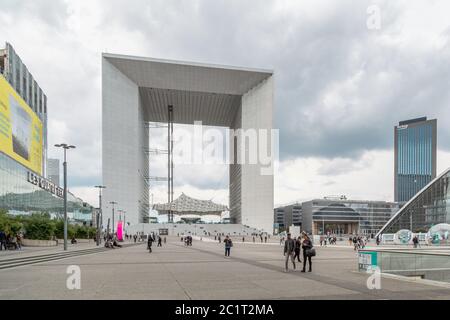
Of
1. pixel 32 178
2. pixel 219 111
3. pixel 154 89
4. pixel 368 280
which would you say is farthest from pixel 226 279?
pixel 219 111

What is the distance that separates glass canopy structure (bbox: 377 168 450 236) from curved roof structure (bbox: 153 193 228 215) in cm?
Answer: 6664

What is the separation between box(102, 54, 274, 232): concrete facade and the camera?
99938 mm

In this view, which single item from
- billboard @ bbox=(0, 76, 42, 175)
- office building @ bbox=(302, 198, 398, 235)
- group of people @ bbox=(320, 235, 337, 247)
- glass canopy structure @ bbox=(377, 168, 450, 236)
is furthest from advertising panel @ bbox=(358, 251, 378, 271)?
office building @ bbox=(302, 198, 398, 235)

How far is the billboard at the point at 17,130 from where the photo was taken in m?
59.8

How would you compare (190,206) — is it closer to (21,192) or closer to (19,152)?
(19,152)

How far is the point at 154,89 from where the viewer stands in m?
110

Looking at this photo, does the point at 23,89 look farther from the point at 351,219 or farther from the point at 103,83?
the point at 351,219

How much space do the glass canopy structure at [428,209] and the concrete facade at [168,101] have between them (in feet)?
117

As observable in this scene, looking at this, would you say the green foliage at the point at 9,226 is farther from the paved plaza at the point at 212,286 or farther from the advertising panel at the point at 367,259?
the advertising panel at the point at 367,259

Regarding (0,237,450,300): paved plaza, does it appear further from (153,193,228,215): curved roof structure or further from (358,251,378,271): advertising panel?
(153,193,228,215): curved roof structure

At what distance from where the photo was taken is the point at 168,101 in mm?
120000

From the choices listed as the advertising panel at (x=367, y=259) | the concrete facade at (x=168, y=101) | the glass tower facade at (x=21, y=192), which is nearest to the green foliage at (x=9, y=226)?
the glass tower facade at (x=21, y=192)

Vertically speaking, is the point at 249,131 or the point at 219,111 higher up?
the point at 219,111
